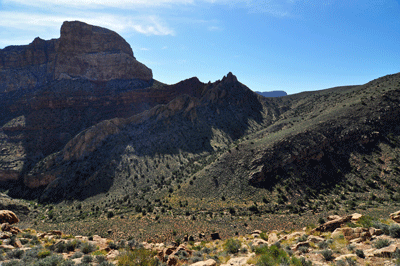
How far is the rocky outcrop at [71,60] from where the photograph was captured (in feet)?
321

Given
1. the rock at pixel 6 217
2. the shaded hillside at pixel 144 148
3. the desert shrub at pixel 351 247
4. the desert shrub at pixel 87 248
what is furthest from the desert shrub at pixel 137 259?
the shaded hillside at pixel 144 148

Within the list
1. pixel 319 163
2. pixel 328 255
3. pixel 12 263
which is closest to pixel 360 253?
pixel 328 255

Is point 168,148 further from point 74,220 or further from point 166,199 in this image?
point 74,220

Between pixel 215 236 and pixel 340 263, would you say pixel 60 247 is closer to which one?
pixel 215 236

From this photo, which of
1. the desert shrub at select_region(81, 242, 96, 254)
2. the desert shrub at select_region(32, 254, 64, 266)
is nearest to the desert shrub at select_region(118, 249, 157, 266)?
the desert shrub at select_region(32, 254, 64, 266)

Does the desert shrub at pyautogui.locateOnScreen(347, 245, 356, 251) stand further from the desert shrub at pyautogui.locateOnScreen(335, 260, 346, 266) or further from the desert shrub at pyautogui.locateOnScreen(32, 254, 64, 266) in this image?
the desert shrub at pyautogui.locateOnScreen(32, 254, 64, 266)

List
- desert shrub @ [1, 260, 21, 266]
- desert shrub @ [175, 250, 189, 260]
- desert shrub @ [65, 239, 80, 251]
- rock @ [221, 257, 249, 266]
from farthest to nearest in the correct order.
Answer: desert shrub @ [65, 239, 80, 251], desert shrub @ [175, 250, 189, 260], rock @ [221, 257, 249, 266], desert shrub @ [1, 260, 21, 266]

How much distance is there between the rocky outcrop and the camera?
97875mm

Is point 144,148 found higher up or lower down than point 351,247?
higher up

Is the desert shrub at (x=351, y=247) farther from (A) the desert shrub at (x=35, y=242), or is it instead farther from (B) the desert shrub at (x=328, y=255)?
(A) the desert shrub at (x=35, y=242)

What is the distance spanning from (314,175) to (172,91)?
72196 millimetres

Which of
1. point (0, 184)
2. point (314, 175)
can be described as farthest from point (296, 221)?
point (0, 184)

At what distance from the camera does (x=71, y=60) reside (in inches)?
3868

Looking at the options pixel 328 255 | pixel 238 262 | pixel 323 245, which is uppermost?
pixel 328 255
